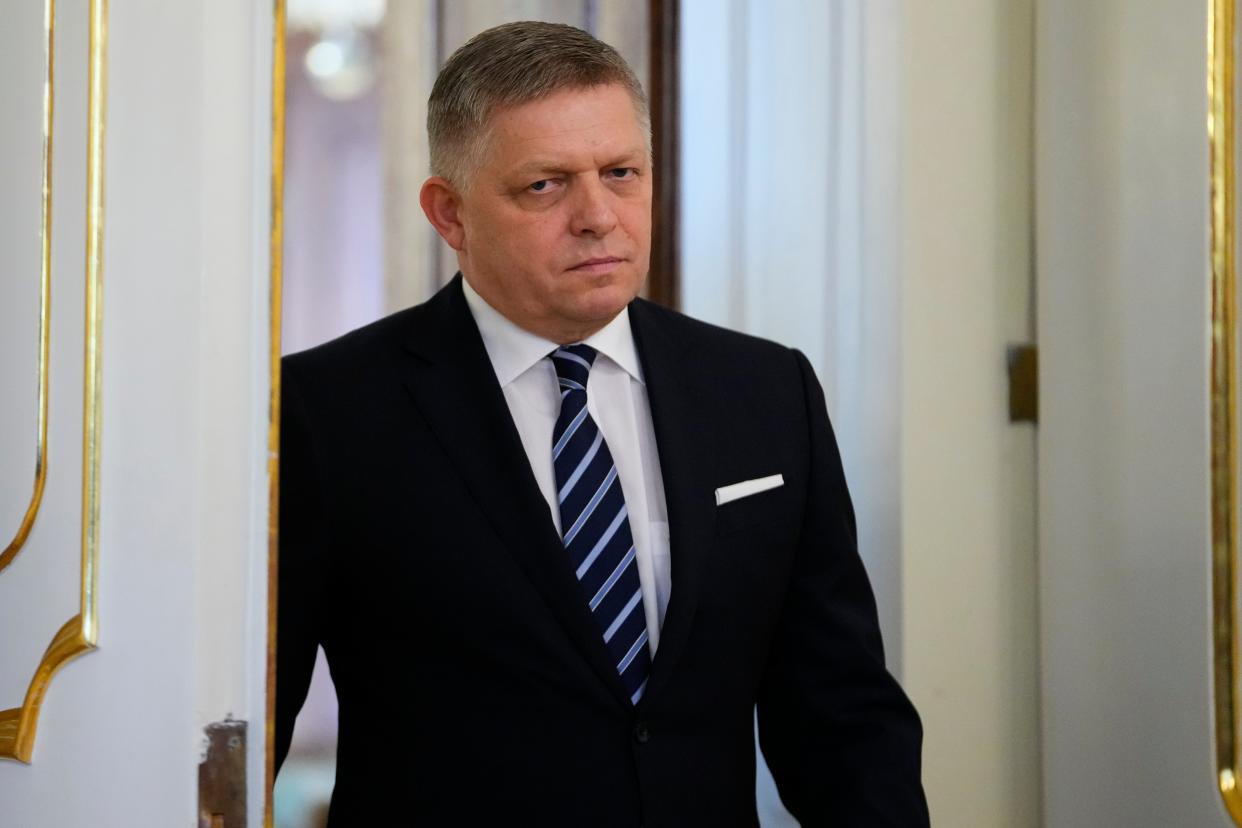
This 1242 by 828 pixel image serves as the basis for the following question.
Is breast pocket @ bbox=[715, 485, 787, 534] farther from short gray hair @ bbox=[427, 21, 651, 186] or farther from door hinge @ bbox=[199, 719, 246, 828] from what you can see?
door hinge @ bbox=[199, 719, 246, 828]

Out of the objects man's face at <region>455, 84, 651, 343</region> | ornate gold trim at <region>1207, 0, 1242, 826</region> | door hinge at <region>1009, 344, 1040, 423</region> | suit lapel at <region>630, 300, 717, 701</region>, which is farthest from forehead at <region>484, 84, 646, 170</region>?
door hinge at <region>1009, 344, 1040, 423</region>

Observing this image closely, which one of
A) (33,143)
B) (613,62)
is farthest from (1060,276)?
(33,143)

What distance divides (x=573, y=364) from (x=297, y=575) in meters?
0.36

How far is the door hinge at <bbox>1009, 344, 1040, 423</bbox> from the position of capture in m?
1.97

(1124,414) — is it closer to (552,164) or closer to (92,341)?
(552,164)

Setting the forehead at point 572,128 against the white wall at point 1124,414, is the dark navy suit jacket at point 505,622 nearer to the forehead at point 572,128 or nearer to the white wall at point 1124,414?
the forehead at point 572,128

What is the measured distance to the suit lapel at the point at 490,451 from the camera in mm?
1426

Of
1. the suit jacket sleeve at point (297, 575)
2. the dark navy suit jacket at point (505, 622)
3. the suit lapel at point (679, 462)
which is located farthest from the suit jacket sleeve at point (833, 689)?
the suit jacket sleeve at point (297, 575)

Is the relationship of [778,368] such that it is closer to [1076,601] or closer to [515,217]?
[515,217]

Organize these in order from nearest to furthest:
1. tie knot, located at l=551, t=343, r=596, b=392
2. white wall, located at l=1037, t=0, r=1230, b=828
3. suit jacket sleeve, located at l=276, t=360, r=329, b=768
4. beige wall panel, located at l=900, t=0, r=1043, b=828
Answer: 1. suit jacket sleeve, located at l=276, t=360, r=329, b=768
2. tie knot, located at l=551, t=343, r=596, b=392
3. white wall, located at l=1037, t=0, r=1230, b=828
4. beige wall panel, located at l=900, t=0, r=1043, b=828

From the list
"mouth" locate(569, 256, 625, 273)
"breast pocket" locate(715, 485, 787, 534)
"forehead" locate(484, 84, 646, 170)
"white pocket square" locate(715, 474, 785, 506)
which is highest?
"forehead" locate(484, 84, 646, 170)

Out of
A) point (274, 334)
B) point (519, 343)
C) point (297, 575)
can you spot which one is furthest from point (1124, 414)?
point (274, 334)

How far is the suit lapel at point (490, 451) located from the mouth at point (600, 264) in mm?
152

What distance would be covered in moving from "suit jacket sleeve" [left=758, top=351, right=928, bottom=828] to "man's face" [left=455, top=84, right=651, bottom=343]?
1.12 feet
